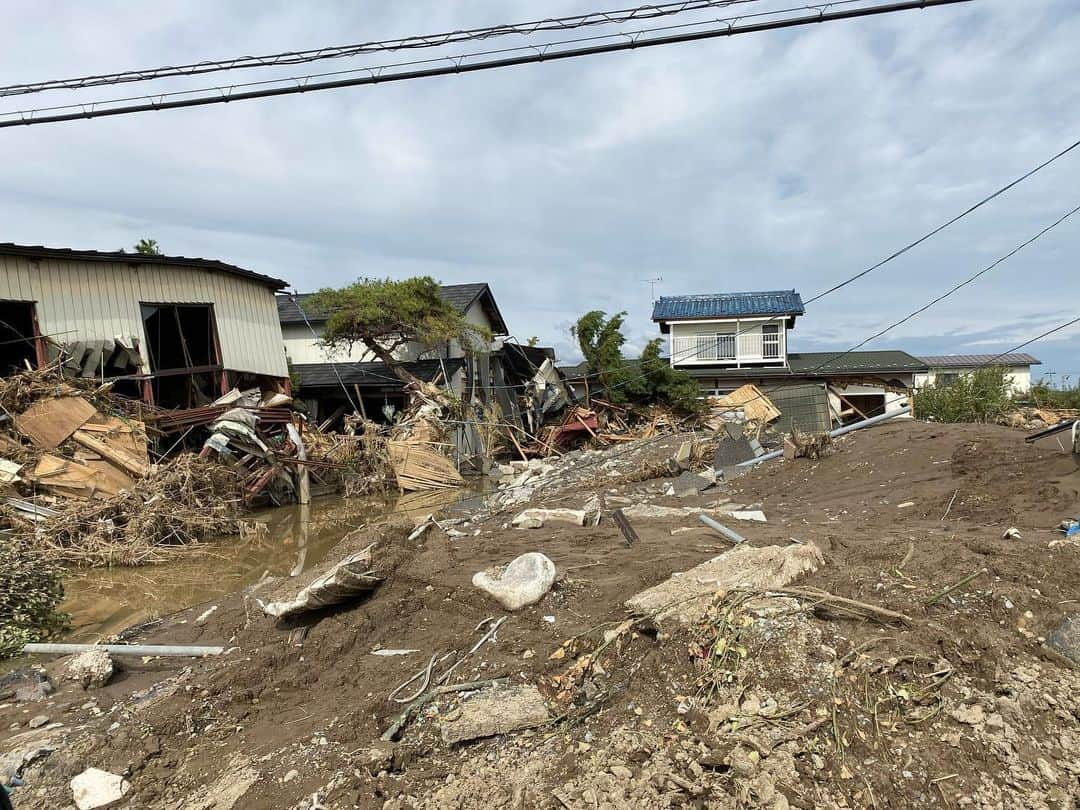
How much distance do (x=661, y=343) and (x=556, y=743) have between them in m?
18.0

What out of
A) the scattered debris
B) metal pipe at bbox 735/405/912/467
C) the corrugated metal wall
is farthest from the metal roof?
the scattered debris

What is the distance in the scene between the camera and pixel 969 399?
47.8 ft

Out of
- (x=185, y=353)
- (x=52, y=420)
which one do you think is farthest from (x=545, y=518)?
(x=185, y=353)

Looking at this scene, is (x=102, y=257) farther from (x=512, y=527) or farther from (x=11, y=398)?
(x=512, y=527)

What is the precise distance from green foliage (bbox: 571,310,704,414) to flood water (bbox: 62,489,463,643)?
8.55m

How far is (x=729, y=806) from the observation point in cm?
254

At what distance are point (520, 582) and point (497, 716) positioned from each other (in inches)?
50.0

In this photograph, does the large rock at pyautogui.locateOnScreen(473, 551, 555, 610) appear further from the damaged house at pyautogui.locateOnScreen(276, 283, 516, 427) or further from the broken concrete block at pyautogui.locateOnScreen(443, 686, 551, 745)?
the damaged house at pyautogui.locateOnScreen(276, 283, 516, 427)


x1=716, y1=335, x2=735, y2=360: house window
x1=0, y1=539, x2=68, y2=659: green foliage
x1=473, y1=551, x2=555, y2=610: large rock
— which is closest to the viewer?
x1=473, y1=551, x2=555, y2=610: large rock

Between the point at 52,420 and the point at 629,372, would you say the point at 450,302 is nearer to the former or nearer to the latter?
the point at 629,372

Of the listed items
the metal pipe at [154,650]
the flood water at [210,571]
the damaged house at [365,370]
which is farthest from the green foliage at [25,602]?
the damaged house at [365,370]

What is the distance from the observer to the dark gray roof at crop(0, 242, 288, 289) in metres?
11.1

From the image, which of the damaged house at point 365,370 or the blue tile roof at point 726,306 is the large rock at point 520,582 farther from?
the blue tile roof at point 726,306

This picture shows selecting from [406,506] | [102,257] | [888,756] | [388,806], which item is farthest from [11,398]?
[888,756]
